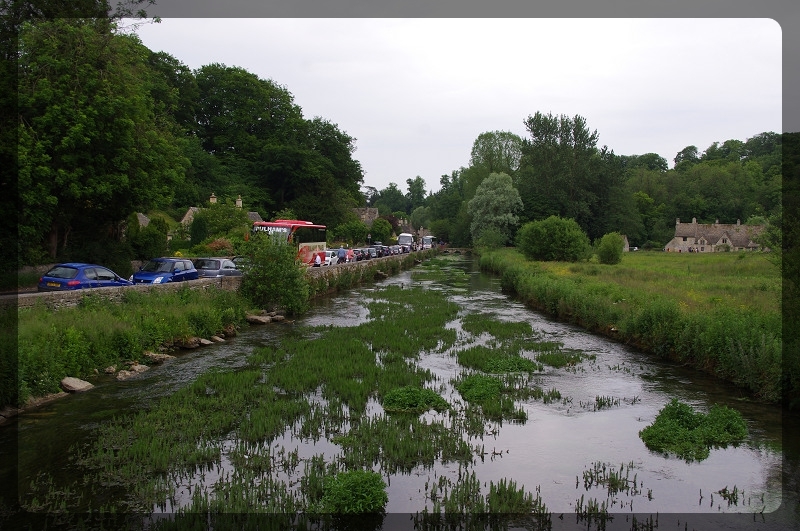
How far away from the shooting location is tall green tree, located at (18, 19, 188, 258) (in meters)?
24.6

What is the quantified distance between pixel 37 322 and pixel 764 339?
60.3ft

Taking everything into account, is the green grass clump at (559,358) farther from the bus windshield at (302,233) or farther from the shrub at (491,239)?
the shrub at (491,239)

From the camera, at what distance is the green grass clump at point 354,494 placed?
834 cm

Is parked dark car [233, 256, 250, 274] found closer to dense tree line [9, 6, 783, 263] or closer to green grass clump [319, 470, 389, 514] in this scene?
dense tree line [9, 6, 783, 263]

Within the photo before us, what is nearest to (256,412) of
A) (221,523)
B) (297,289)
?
(221,523)

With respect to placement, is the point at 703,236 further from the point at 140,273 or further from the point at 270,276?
the point at 140,273

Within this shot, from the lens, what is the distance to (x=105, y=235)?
3234 cm

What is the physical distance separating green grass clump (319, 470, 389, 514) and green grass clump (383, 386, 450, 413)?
4292 mm

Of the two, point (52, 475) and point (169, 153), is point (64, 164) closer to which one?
point (169, 153)

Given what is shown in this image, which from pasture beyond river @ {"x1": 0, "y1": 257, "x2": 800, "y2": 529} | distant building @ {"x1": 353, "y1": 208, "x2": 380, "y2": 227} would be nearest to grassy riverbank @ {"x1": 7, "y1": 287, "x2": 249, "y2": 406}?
pasture beyond river @ {"x1": 0, "y1": 257, "x2": 800, "y2": 529}

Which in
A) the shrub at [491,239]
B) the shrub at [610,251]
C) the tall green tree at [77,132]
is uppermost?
the tall green tree at [77,132]

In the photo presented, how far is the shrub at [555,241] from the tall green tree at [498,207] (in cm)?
2761

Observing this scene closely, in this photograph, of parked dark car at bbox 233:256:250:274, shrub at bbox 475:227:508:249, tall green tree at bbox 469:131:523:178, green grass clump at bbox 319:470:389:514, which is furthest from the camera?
tall green tree at bbox 469:131:523:178

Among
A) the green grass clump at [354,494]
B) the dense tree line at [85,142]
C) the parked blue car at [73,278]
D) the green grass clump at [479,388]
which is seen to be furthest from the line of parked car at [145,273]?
the green grass clump at [354,494]
